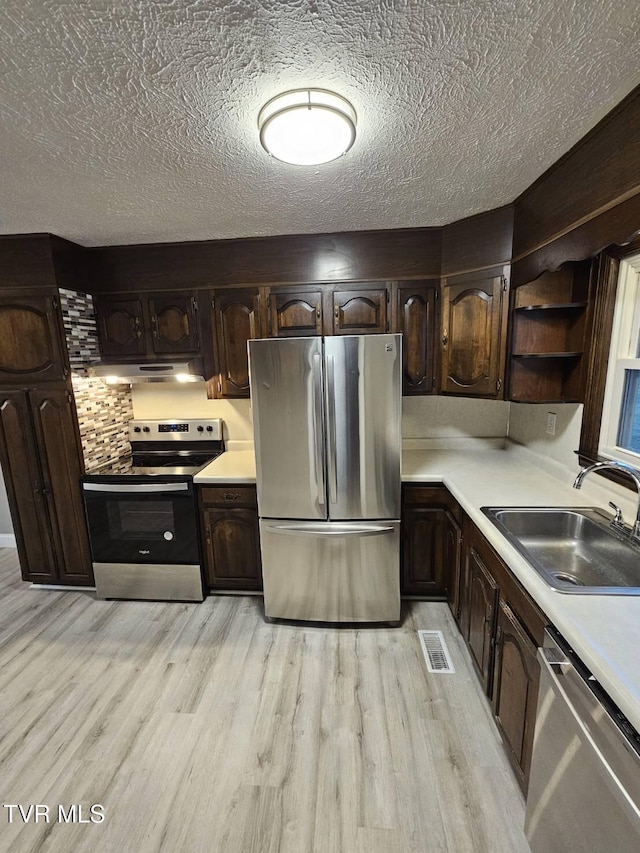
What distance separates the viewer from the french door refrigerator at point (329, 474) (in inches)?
80.6

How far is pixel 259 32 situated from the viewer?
88cm

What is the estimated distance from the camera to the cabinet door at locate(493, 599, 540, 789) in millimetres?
1288

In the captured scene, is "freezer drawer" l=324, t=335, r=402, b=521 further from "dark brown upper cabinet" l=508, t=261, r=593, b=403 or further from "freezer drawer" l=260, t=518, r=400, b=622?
"dark brown upper cabinet" l=508, t=261, r=593, b=403

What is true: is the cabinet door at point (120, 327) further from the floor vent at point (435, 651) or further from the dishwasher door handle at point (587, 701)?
the dishwasher door handle at point (587, 701)

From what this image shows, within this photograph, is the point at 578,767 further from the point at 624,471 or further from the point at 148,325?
the point at 148,325

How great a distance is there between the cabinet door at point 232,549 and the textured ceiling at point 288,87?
6.02ft

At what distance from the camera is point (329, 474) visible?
85.0 inches

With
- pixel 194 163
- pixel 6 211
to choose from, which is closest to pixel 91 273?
pixel 6 211

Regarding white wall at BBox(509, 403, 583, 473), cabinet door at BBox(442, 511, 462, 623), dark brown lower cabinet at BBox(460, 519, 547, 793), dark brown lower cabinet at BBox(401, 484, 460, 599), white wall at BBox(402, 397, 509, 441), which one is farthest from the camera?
white wall at BBox(402, 397, 509, 441)

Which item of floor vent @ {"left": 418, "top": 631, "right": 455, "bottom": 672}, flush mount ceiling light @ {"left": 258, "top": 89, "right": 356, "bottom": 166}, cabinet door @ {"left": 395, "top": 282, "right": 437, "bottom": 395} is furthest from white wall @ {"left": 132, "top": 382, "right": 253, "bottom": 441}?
flush mount ceiling light @ {"left": 258, "top": 89, "right": 356, "bottom": 166}

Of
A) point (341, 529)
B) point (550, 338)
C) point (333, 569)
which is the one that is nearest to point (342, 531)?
point (341, 529)

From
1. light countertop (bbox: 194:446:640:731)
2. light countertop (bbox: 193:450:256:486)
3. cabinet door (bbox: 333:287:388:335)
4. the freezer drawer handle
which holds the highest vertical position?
cabinet door (bbox: 333:287:388:335)

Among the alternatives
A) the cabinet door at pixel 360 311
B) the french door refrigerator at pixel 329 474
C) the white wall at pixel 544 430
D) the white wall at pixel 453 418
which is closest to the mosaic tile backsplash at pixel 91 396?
the french door refrigerator at pixel 329 474

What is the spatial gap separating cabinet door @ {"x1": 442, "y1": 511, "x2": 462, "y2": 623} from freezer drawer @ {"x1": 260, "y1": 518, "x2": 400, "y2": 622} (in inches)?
12.7
